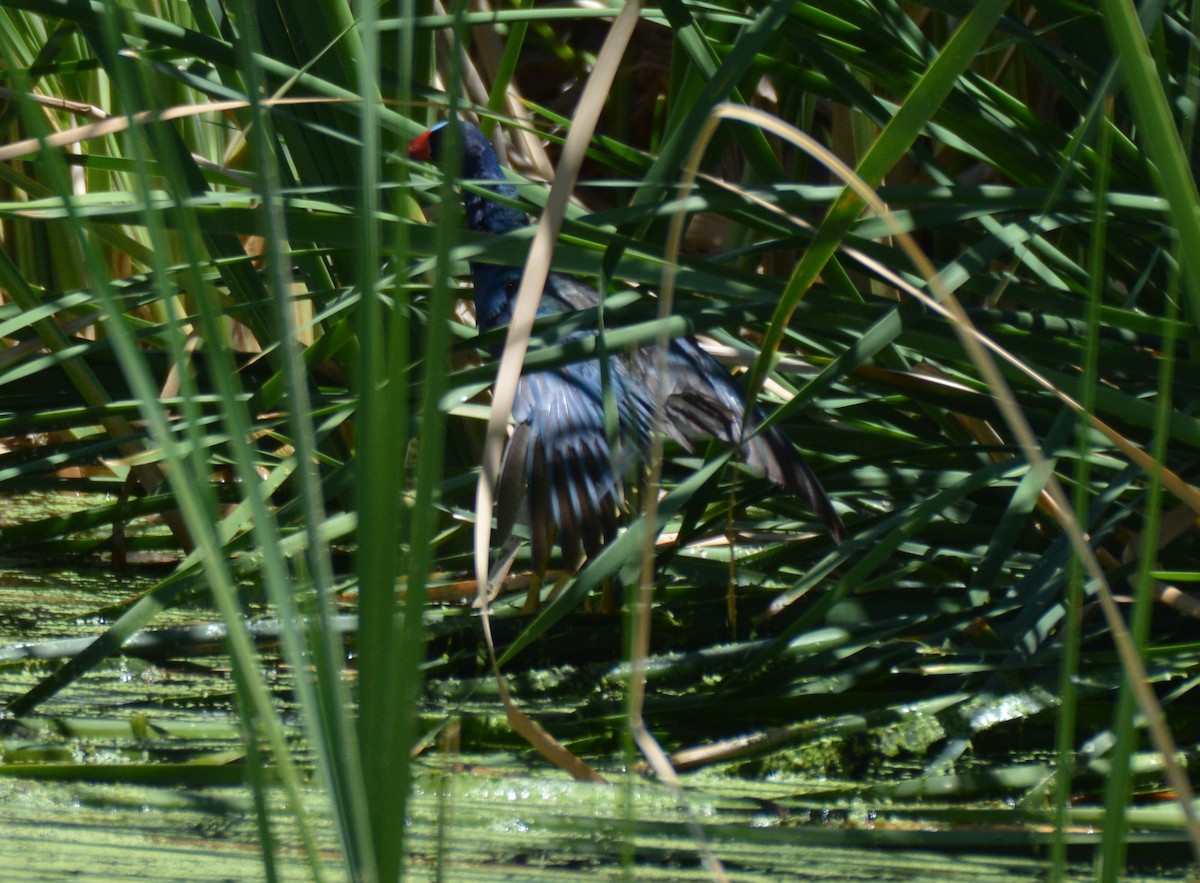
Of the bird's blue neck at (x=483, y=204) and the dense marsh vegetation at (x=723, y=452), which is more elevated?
the bird's blue neck at (x=483, y=204)

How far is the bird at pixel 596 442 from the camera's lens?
1127mm

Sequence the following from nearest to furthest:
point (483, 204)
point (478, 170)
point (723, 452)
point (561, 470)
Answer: point (723, 452) → point (561, 470) → point (483, 204) → point (478, 170)

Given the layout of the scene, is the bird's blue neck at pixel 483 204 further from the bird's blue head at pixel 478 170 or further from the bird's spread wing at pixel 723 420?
the bird's spread wing at pixel 723 420

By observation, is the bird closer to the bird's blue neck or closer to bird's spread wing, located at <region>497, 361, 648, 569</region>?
bird's spread wing, located at <region>497, 361, 648, 569</region>

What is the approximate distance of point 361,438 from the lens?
1.26 feet

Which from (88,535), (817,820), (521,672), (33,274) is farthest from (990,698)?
(33,274)

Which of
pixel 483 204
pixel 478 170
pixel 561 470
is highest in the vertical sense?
pixel 478 170

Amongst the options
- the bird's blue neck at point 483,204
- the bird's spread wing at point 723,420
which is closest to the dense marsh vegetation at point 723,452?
the bird's spread wing at point 723,420

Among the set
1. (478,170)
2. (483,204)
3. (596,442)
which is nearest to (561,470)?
(596,442)

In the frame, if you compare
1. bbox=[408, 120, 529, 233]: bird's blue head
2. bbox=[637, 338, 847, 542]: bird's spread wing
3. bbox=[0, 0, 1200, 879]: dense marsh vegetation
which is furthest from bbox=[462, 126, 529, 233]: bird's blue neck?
bbox=[637, 338, 847, 542]: bird's spread wing

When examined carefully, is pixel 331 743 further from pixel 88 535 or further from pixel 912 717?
pixel 88 535

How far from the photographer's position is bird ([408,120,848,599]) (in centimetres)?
113

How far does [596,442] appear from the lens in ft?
3.93

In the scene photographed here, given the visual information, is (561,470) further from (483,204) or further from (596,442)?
(483,204)
